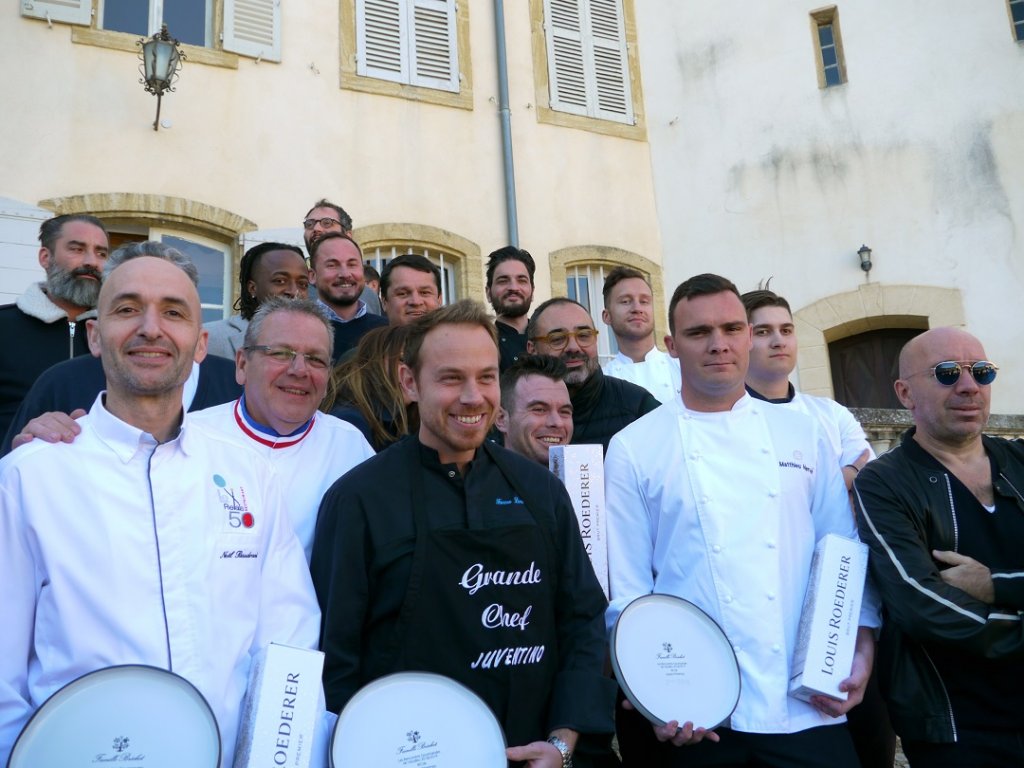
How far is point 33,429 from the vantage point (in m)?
2.24

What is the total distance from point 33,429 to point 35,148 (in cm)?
680

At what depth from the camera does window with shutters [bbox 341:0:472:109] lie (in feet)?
32.1

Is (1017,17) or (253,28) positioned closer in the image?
(253,28)

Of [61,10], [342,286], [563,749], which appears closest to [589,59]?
[61,10]

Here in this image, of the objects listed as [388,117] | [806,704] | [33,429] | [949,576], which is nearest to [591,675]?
[806,704]

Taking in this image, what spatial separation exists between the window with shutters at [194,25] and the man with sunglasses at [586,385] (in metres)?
6.12

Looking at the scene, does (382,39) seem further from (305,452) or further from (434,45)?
(305,452)

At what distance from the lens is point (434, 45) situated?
10242mm

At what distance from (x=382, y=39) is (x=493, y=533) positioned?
8632 millimetres

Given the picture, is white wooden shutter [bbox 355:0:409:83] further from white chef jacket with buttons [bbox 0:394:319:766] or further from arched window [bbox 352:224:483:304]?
white chef jacket with buttons [bbox 0:394:319:766]

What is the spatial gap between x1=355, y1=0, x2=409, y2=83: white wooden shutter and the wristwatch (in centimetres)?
857

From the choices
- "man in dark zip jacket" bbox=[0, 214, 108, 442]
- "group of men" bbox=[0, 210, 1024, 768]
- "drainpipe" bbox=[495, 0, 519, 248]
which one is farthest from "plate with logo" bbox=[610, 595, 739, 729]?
"drainpipe" bbox=[495, 0, 519, 248]

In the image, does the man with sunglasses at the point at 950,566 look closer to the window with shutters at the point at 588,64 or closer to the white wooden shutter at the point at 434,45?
the white wooden shutter at the point at 434,45

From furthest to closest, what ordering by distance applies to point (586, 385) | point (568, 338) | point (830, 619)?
point (568, 338) → point (586, 385) → point (830, 619)
